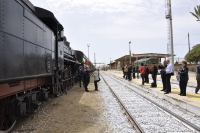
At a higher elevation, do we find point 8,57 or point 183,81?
point 8,57

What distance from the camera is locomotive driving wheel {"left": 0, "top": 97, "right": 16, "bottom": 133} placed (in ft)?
16.3

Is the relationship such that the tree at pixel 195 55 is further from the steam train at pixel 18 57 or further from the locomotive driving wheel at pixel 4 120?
the locomotive driving wheel at pixel 4 120

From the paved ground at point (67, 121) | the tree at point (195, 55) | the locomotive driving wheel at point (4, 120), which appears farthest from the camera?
the tree at point (195, 55)

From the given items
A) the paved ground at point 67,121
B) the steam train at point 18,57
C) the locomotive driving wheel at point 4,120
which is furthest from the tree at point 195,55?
the locomotive driving wheel at point 4,120

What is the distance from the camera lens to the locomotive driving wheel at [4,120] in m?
4.97

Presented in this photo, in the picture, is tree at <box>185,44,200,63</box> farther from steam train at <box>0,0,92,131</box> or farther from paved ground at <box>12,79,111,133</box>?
steam train at <box>0,0,92,131</box>

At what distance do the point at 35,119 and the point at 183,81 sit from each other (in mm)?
6231

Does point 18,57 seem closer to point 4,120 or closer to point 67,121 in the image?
point 4,120

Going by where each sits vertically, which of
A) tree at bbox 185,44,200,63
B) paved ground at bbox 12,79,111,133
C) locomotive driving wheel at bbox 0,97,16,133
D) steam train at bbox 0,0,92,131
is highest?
tree at bbox 185,44,200,63

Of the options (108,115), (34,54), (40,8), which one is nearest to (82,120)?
(108,115)

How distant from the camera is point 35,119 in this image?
6.75m

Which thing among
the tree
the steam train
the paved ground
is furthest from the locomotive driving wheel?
the tree

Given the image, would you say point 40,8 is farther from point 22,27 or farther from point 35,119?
point 35,119

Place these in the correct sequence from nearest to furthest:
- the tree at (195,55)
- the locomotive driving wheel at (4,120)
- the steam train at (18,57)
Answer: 1. the steam train at (18,57)
2. the locomotive driving wheel at (4,120)
3. the tree at (195,55)
